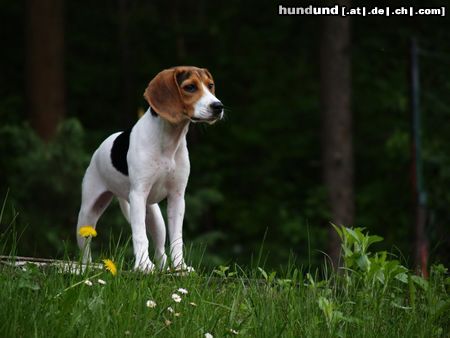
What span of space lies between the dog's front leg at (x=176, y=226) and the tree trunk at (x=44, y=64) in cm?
984

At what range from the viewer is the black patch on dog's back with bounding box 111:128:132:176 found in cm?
615

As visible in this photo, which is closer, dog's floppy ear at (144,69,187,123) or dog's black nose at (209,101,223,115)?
dog's black nose at (209,101,223,115)

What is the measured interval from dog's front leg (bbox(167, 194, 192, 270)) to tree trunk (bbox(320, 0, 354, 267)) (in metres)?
9.89

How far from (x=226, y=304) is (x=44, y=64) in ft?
38.3

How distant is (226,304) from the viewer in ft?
16.4

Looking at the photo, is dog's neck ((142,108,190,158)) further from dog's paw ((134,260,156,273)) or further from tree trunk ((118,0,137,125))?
tree trunk ((118,0,137,125))

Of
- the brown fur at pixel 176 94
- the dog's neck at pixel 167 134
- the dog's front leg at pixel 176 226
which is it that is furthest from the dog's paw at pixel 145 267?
the brown fur at pixel 176 94

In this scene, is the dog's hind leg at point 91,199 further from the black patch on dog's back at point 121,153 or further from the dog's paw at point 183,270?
the dog's paw at point 183,270

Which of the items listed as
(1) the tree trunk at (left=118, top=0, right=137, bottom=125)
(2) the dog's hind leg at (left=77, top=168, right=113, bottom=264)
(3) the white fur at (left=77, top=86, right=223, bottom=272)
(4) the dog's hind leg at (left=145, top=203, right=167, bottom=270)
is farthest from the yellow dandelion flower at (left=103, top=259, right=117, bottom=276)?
(1) the tree trunk at (left=118, top=0, right=137, bottom=125)

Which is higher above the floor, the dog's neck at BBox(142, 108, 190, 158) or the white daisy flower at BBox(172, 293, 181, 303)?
the dog's neck at BBox(142, 108, 190, 158)

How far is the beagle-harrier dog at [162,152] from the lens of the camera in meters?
5.78

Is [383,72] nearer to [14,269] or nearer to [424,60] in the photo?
[424,60]

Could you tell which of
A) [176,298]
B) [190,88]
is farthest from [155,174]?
[176,298]

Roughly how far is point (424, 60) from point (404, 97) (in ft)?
9.37
